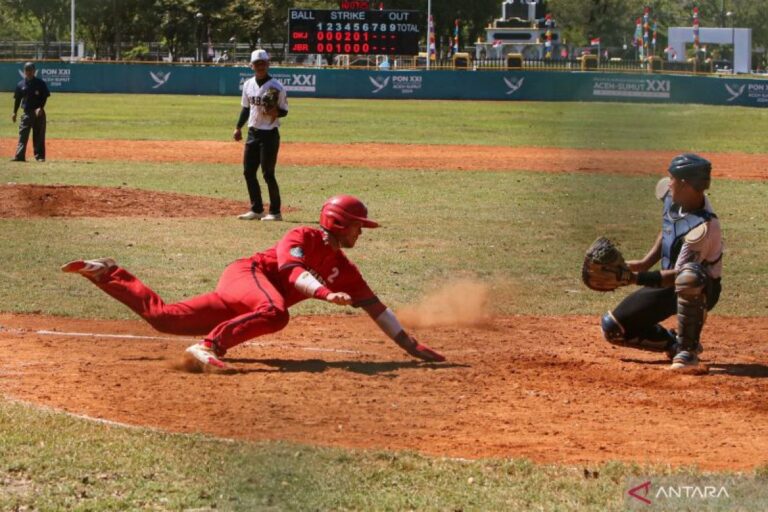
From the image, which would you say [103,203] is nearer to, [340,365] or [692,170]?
[340,365]

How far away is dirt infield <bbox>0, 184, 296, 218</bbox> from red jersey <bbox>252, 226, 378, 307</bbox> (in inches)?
313

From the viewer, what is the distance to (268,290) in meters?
8.04

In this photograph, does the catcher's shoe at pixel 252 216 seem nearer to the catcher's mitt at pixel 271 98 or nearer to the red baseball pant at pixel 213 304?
the catcher's mitt at pixel 271 98

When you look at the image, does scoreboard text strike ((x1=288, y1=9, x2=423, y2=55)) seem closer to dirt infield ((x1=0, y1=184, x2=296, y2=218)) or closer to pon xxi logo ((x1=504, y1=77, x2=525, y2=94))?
pon xxi logo ((x1=504, y1=77, x2=525, y2=94))

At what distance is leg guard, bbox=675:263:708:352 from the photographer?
7934 millimetres

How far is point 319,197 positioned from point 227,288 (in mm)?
10518

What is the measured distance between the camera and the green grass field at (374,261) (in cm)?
534

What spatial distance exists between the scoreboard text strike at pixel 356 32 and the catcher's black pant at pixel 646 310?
39.4 m

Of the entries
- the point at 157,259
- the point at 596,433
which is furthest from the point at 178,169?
the point at 596,433

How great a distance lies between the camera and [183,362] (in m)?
7.98

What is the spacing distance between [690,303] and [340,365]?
231 cm

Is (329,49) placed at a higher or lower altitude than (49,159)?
higher

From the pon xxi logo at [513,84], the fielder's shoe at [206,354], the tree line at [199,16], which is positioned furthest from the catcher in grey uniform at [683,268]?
the pon xxi logo at [513,84]

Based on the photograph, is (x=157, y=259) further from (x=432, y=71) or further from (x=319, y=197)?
(x=432, y=71)
